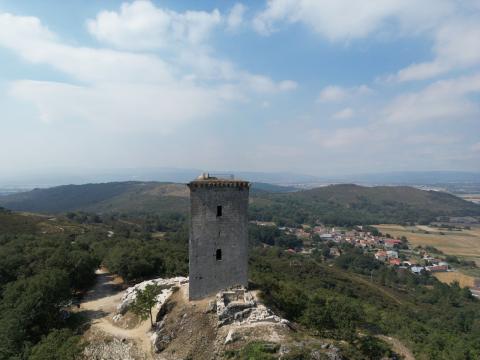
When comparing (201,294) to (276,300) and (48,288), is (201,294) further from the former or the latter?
(48,288)

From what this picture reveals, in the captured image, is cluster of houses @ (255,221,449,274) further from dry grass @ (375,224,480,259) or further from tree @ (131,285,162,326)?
tree @ (131,285,162,326)

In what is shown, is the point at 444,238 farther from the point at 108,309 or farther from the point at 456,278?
the point at 108,309

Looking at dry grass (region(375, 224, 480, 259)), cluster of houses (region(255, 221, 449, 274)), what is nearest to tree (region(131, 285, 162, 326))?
cluster of houses (region(255, 221, 449, 274))

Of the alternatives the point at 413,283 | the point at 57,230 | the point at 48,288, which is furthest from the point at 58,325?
the point at 413,283

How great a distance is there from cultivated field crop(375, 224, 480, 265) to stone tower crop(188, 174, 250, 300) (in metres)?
126

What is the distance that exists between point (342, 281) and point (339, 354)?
6836cm

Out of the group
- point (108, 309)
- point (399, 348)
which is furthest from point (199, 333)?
point (399, 348)

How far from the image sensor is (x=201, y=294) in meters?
25.8

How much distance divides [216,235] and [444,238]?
166 metres

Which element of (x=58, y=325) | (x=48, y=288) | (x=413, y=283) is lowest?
(x=413, y=283)

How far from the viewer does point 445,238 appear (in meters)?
160

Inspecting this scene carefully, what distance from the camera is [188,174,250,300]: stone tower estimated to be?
2544cm

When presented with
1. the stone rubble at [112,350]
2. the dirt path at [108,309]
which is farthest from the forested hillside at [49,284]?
the stone rubble at [112,350]

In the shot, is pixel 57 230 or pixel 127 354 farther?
pixel 57 230
